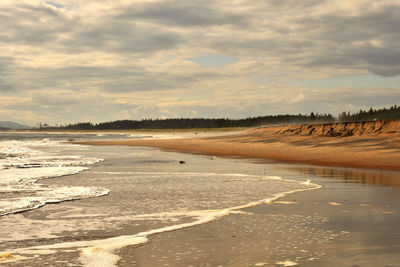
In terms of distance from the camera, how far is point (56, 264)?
705cm

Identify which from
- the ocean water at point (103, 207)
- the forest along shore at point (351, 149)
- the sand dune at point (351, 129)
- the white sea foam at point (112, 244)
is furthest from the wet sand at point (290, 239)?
the sand dune at point (351, 129)

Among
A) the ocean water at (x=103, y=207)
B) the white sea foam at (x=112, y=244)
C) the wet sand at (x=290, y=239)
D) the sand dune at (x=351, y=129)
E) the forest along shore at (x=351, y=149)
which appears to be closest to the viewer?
the wet sand at (x=290, y=239)

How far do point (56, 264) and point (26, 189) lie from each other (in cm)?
1013

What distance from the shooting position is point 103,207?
12523 millimetres

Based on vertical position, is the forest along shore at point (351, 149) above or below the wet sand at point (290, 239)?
above

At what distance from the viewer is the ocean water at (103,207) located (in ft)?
26.5

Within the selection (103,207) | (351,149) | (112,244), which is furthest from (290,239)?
(351,149)

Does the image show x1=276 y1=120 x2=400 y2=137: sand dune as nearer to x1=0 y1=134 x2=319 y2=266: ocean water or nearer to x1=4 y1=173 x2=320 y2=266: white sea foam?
x1=0 y1=134 x2=319 y2=266: ocean water

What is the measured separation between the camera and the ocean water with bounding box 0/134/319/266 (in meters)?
8.07

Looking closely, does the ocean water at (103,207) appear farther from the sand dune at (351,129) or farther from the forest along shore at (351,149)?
the sand dune at (351,129)

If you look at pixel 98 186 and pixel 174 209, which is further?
pixel 98 186

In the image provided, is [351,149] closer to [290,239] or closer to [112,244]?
Answer: [290,239]

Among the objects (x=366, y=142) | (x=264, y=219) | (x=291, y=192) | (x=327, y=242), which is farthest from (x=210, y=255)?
(x=366, y=142)

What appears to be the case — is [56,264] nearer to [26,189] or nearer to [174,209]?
[174,209]
